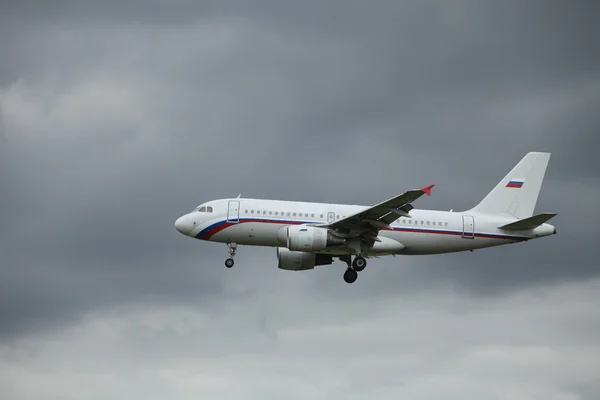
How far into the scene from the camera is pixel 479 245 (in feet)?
213

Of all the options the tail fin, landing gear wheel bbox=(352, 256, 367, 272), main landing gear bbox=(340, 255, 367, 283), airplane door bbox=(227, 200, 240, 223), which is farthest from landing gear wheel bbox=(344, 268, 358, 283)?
the tail fin

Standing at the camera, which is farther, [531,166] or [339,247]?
[531,166]

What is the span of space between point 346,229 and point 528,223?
11.9m

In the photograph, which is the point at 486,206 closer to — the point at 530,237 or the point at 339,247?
the point at 530,237

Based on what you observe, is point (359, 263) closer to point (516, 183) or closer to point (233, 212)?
point (233, 212)

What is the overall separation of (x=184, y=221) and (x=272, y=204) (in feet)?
19.3

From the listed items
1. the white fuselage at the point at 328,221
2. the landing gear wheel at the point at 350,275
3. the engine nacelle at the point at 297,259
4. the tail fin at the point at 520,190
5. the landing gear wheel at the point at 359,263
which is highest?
the tail fin at the point at 520,190

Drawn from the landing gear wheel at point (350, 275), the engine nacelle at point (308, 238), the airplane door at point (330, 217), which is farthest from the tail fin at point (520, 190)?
the engine nacelle at point (308, 238)

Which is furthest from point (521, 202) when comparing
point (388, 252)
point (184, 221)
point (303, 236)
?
point (184, 221)

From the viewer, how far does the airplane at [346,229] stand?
201ft

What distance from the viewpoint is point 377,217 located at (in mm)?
60375

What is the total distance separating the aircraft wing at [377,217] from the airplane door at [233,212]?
5759 mm

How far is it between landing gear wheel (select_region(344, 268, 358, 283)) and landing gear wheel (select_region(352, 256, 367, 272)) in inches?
28.1

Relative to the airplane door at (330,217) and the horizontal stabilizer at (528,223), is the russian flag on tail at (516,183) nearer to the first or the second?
the horizontal stabilizer at (528,223)
